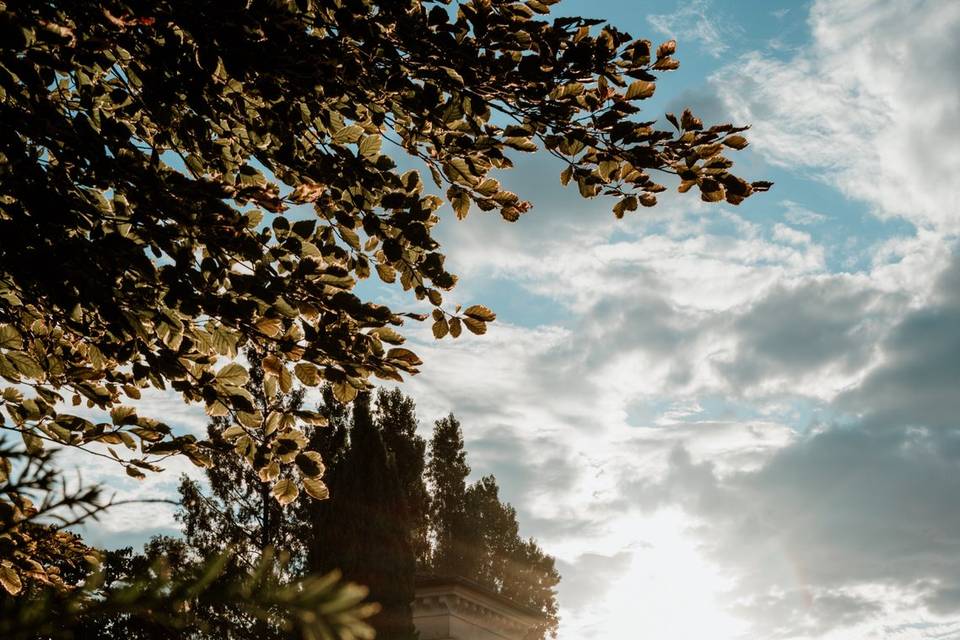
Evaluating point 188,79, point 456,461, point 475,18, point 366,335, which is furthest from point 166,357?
point 456,461

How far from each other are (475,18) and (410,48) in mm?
400

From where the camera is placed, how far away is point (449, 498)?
122ft

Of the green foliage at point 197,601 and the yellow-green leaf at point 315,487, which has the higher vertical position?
the yellow-green leaf at point 315,487

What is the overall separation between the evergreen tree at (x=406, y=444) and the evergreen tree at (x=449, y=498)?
7.44 ft

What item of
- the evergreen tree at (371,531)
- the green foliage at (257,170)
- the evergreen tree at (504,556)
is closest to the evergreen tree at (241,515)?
the evergreen tree at (371,531)

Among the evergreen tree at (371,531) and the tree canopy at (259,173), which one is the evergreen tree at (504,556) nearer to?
the evergreen tree at (371,531)

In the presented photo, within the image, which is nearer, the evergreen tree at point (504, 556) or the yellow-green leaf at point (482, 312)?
the yellow-green leaf at point (482, 312)

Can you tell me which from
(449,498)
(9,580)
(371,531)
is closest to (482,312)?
(9,580)

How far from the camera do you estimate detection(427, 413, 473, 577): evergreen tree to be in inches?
1390

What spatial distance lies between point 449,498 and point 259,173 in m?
34.0

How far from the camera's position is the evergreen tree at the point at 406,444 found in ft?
98.8

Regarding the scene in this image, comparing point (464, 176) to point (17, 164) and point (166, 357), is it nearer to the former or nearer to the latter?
point (166, 357)

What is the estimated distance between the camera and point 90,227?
4297 millimetres

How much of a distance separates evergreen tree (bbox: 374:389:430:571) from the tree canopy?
83.6ft
